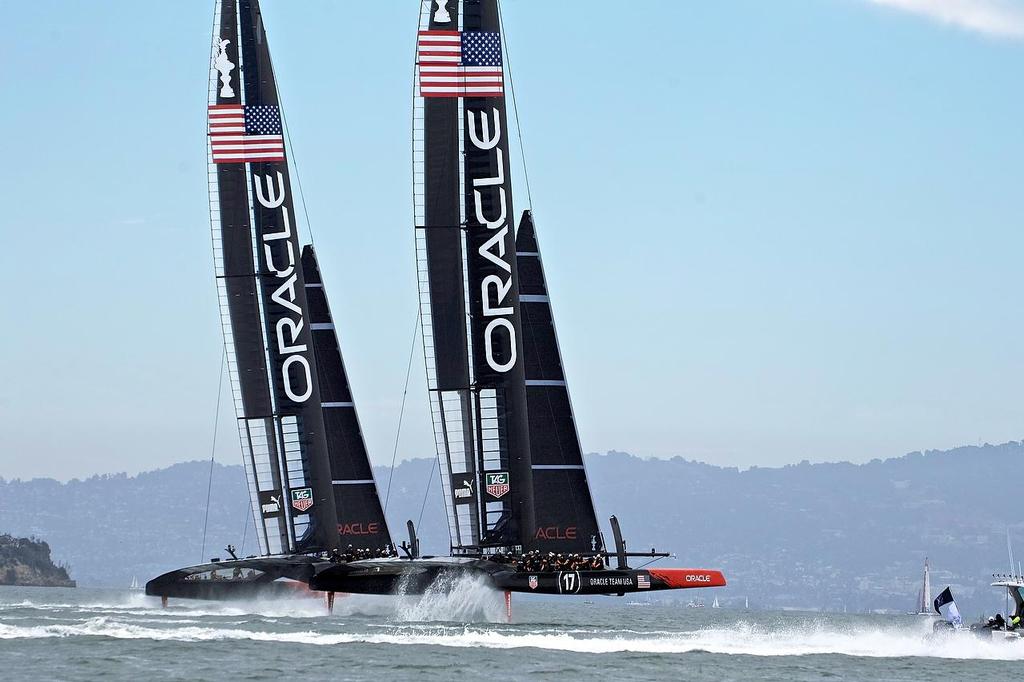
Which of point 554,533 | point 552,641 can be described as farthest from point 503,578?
point 554,533

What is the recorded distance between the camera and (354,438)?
178ft

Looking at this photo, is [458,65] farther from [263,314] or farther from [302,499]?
[302,499]

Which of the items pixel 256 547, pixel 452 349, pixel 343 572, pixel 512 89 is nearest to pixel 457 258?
pixel 452 349

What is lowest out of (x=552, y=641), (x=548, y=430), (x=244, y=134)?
(x=552, y=641)

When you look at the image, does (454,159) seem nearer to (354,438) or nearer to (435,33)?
(435,33)

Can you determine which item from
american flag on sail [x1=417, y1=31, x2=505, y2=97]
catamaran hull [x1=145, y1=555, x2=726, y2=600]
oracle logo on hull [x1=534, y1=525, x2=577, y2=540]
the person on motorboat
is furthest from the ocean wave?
american flag on sail [x1=417, y1=31, x2=505, y2=97]

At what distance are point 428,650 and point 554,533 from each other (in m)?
8.45

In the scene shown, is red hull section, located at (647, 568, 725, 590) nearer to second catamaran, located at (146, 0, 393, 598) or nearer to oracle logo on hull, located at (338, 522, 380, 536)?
second catamaran, located at (146, 0, 393, 598)

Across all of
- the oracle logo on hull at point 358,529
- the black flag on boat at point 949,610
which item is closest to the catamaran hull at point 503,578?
the black flag on boat at point 949,610

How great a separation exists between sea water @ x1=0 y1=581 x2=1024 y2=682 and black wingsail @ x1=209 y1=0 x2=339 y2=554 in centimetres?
411

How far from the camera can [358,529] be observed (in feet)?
174

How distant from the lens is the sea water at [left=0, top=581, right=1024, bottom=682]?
1287 inches

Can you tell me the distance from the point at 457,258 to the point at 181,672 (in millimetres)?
16005

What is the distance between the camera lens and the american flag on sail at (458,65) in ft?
146
